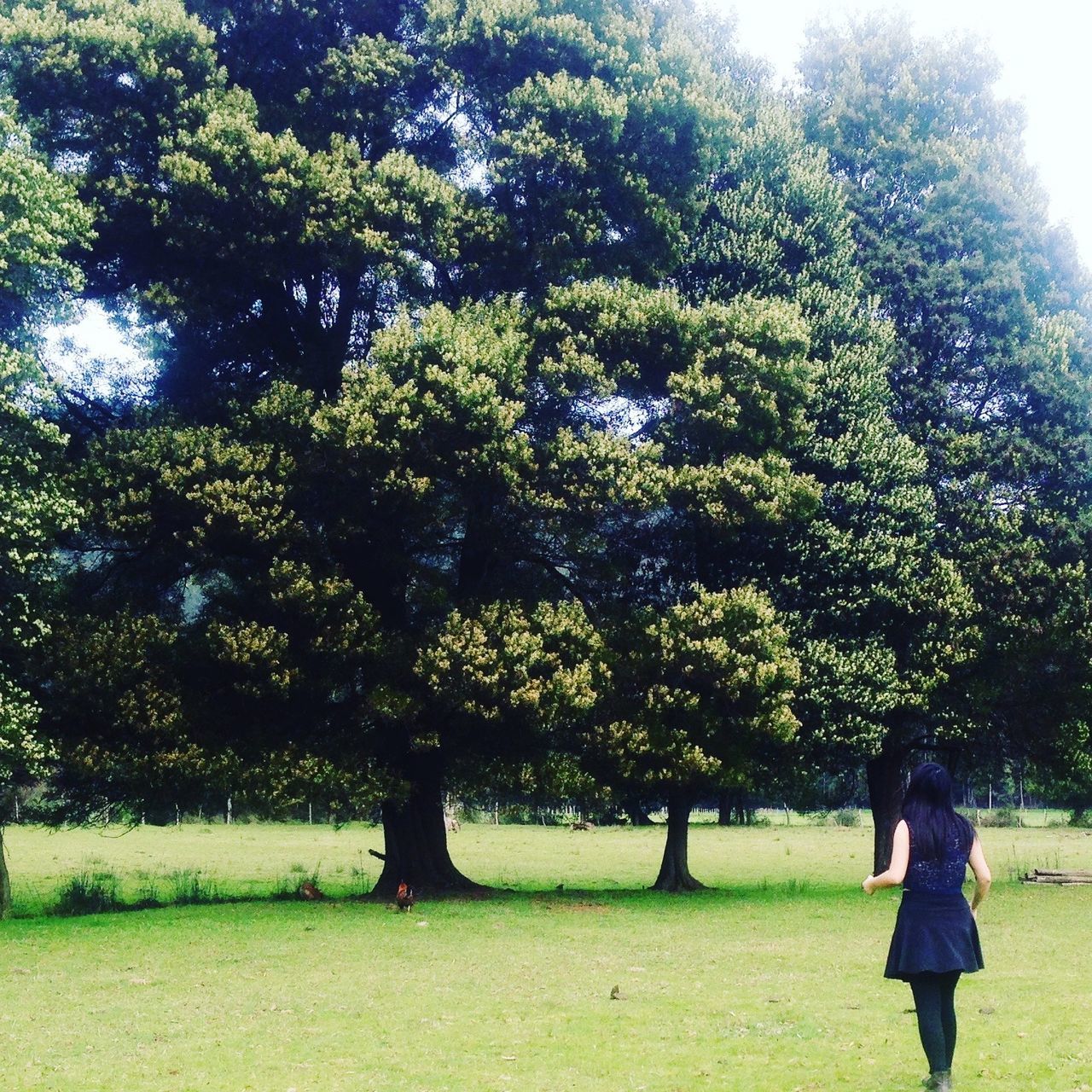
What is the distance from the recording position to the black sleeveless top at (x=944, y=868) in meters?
9.69

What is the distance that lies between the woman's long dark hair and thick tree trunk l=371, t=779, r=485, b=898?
2039 centimetres

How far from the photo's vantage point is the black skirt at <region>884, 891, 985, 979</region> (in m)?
9.45

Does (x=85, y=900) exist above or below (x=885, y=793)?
below

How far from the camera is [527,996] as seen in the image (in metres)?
15.2

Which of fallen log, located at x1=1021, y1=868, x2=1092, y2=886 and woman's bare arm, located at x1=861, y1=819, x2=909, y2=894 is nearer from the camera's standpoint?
woman's bare arm, located at x1=861, y1=819, x2=909, y2=894

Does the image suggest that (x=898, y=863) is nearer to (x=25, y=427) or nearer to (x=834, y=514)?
(x=25, y=427)

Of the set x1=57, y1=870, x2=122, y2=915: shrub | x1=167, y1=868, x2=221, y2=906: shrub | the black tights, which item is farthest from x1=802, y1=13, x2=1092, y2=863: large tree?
the black tights

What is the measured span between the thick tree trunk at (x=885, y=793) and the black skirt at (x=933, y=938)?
79.3 ft

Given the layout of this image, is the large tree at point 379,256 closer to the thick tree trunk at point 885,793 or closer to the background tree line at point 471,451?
the background tree line at point 471,451

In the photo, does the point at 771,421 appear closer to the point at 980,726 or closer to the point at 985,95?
the point at 980,726

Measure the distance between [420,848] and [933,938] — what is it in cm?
2127

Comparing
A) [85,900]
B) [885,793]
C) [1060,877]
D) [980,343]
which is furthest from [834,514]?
[85,900]

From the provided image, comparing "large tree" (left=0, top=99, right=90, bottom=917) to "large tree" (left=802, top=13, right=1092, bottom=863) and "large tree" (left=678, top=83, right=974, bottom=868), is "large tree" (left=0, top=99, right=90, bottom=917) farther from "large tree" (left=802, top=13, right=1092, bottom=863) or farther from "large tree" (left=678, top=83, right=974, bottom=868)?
"large tree" (left=802, top=13, right=1092, bottom=863)

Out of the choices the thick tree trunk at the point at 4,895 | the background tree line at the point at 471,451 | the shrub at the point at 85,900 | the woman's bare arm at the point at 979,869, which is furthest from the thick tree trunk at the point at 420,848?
the woman's bare arm at the point at 979,869
